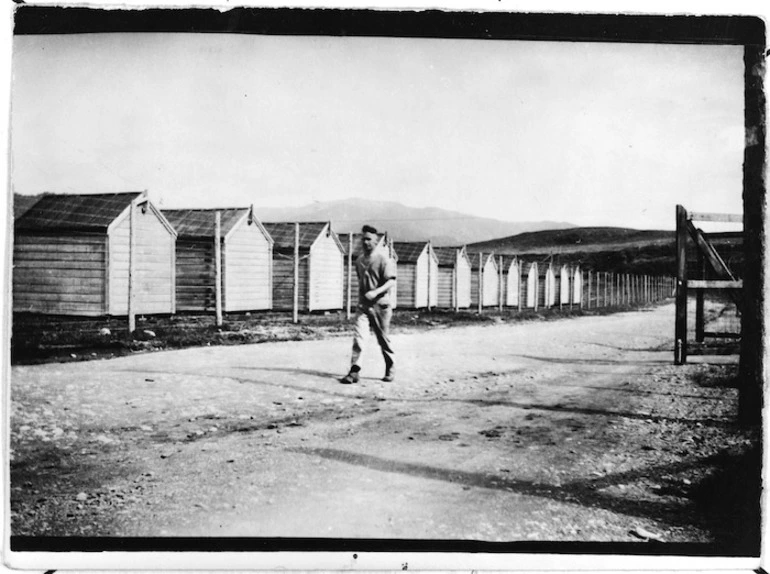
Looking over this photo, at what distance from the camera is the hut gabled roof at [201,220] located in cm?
392

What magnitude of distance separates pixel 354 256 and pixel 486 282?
4.06ft

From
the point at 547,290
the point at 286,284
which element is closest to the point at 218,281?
the point at 286,284

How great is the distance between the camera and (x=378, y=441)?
3.56 meters

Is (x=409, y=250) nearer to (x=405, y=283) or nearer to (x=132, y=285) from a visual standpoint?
(x=405, y=283)

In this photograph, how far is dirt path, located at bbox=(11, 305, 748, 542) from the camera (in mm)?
3391

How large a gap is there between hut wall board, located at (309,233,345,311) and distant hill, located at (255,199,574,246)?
6.7 inches

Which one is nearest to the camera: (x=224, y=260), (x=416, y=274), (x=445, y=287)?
(x=416, y=274)

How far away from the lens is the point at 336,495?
133 inches

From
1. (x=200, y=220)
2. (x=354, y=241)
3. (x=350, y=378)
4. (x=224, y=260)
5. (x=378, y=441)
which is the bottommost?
(x=378, y=441)

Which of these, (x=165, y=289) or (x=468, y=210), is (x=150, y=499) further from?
(x=468, y=210)

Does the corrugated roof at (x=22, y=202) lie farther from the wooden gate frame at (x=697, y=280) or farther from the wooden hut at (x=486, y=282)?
the wooden gate frame at (x=697, y=280)

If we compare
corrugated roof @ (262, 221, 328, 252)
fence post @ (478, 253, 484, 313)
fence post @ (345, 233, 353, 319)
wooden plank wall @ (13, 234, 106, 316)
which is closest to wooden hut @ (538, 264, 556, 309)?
fence post @ (478, 253, 484, 313)

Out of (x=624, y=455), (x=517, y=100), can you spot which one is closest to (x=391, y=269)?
(x=517, y=100)

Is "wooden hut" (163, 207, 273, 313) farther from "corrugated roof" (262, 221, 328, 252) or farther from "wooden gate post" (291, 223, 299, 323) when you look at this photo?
"wooden gate post" (291, 223, 299, 323)
